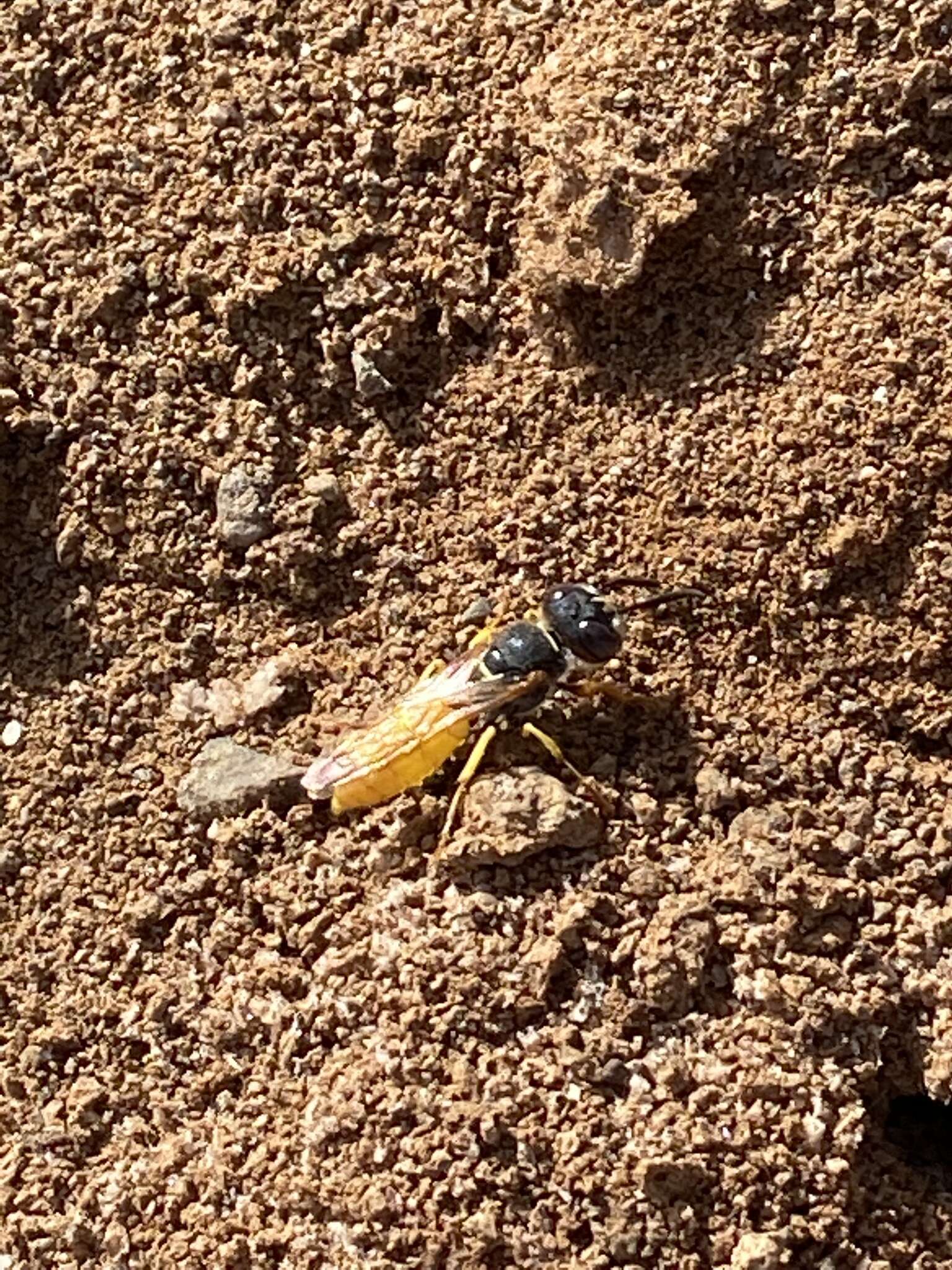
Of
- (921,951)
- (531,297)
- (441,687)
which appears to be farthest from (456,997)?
(531,297)

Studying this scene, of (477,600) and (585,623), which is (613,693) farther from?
(477,600)

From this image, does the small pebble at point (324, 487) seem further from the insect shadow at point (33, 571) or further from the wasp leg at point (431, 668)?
the insect shadow at point (33, 571)

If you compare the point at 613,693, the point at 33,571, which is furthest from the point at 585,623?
the point at 33,571

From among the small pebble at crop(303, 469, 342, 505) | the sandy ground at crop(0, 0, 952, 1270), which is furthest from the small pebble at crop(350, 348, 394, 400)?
the small pebble at crop(303, 469, 342, 505)

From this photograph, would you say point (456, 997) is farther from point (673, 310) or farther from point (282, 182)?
point (282, 182)

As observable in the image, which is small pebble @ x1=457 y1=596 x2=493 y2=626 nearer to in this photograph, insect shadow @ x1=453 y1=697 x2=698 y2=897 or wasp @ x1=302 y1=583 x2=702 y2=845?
wasp @ x1=302 y1=583 x2=702 y2=845

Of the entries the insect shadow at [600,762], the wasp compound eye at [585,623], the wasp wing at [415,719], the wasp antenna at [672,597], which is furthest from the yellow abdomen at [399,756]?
the wasp antenna at [672,597]
